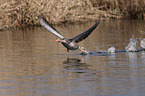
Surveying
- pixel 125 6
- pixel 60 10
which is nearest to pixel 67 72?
pixel 60 10

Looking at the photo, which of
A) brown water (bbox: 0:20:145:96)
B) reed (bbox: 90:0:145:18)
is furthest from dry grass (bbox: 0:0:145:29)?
brown water (bbox: 0:20:145:96)

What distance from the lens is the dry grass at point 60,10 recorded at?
27.5 metres

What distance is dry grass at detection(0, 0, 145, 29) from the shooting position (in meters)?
27.5

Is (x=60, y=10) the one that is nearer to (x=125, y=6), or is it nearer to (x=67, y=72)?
(x=125, y=6)

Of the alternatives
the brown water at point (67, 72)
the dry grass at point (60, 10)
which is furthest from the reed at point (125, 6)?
the brown water at point (67, 72)

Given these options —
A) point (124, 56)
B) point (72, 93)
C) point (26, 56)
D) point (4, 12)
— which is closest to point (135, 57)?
point (124, 56)

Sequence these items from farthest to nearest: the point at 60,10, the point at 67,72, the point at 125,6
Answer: the point at 125,6, the point at 60,10, the point at 67,72

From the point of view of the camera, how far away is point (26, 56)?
14.7m

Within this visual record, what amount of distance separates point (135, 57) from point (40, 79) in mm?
4580

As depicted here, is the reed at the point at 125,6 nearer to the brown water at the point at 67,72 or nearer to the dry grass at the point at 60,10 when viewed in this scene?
the dry grass at the point at 60,10

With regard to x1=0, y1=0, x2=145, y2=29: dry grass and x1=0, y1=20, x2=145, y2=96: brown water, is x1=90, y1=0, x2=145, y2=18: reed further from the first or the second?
x1=0, y1=20, x2=145, y2=96: brown water

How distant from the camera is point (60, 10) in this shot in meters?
30.3

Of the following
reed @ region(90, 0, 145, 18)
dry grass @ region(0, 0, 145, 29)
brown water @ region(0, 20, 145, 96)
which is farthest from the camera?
reed @ region(90, 0, 145, 18)

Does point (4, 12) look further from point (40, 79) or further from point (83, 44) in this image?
point (40, 79)
